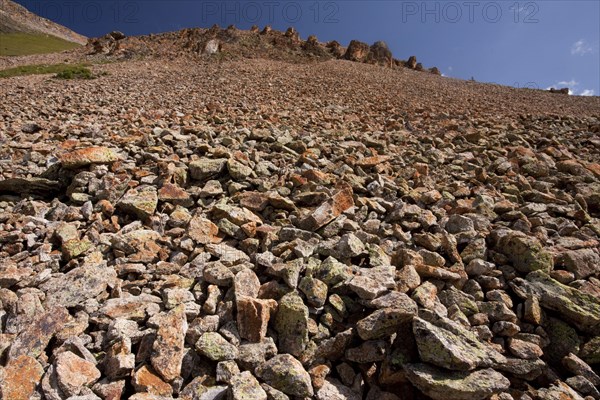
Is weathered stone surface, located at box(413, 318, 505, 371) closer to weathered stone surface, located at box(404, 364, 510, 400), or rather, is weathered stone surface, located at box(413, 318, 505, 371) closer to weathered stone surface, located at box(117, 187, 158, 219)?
weathered stone surface, located at box(404, 364, 510, 400)

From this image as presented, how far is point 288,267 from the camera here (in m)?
3.89

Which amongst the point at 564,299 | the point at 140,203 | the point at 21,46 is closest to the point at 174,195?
the point at 140,203

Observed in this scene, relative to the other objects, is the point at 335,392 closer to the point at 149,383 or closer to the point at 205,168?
the point at 149,383

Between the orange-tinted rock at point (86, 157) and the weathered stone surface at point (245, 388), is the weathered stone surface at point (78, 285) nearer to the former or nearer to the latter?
the weathered stone surface at point (245, 388)

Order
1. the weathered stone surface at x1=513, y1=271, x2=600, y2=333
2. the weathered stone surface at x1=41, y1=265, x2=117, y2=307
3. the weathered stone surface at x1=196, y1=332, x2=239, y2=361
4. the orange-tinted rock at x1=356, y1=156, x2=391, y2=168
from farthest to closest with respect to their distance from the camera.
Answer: the orange-tinted rock at x1=356, y1=156, x2=391, y2=168 < the weathered stone surface at x1=513, y1=271, x2=600, y2=333 < the weathered stone surface at x1=41, y1=265, x2=117, y2=307 < the weathered stone surface at x1=196, y1=332, x2=239, y2=361

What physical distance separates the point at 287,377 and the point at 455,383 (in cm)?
149

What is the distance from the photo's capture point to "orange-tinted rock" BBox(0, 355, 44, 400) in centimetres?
255

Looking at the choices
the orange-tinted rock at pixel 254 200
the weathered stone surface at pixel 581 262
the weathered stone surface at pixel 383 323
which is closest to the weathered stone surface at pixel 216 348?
the weathered stone surface at pixel 383 323

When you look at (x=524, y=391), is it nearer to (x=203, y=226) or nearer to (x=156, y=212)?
(x=203, y=226)

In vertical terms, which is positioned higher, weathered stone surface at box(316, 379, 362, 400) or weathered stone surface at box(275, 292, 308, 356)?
weathered stone surface at box(275, 292, 308, 356)

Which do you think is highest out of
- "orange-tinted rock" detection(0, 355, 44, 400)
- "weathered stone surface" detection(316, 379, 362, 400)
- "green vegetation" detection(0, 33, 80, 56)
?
"green vegetation" detection(0, 33, 80, 56)

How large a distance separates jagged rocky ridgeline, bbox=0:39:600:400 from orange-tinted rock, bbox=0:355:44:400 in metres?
0.01

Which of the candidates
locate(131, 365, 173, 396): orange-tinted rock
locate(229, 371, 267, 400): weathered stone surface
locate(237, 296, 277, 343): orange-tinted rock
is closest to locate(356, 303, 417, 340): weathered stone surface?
locate(237, 296, 277, 343): orange-tinted rock

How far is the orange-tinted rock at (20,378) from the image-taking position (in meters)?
2.55
